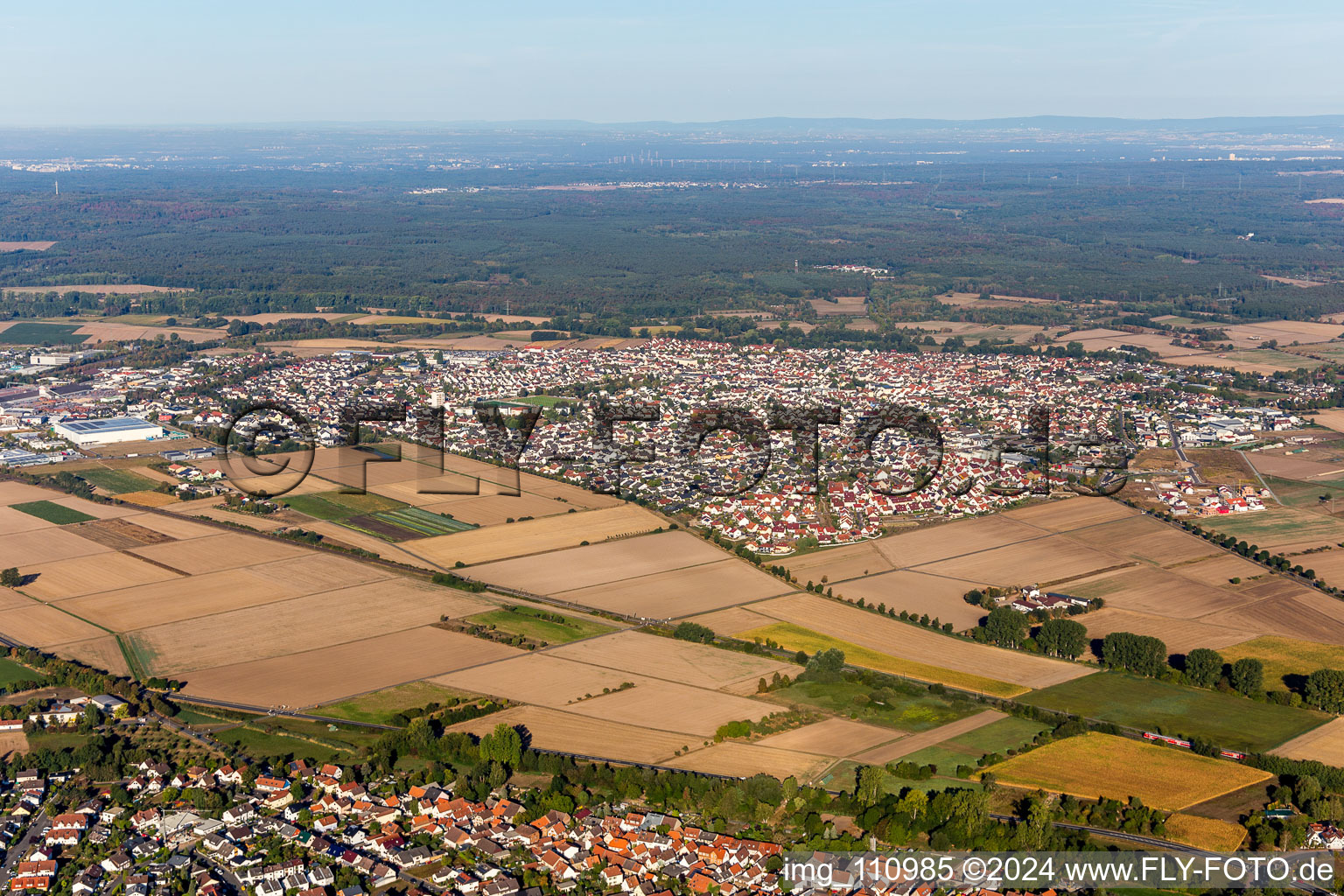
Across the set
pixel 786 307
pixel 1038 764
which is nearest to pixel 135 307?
pixel 786 307

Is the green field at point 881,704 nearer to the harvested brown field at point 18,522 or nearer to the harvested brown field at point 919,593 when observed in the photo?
the harvested brown field at point 919,593

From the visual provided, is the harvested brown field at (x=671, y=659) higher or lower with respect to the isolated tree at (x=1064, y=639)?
lower

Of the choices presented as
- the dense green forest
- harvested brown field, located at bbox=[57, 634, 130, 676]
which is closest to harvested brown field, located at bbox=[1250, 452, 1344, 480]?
the dense green forest

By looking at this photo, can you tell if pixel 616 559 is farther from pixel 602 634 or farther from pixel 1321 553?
pixel 1321 553

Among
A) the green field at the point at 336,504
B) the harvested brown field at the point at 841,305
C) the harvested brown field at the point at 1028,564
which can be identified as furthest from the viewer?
the harvested brown field at the point at 841,305

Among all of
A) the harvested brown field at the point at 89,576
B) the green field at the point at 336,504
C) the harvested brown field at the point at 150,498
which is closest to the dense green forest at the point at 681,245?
the green field at the point at 336,504

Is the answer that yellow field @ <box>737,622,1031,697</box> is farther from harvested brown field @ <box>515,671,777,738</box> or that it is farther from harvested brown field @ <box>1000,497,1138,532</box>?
harvested brown field @ <box>1000,497,1138,532</box>
